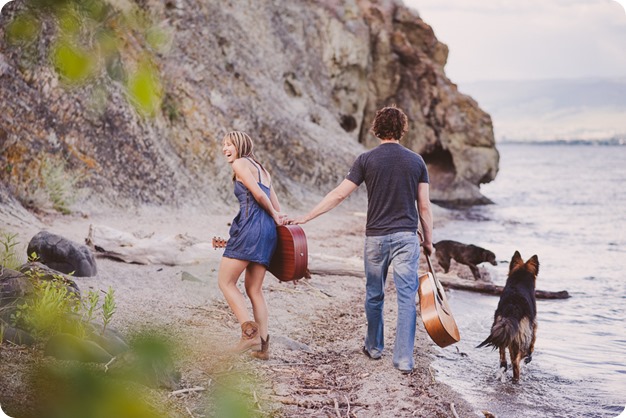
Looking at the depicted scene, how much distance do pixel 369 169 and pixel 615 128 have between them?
162213 mm

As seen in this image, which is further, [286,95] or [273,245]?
[286,95]

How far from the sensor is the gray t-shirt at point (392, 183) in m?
6.09

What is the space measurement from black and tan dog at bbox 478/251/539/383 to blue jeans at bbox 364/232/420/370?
0.76 metres

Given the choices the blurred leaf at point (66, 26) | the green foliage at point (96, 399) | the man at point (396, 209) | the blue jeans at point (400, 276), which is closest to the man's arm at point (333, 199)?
the man at point (396, 209)

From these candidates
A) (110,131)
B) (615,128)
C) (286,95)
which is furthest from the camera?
(615,128)

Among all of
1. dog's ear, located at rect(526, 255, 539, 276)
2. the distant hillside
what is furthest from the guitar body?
the distant hillside

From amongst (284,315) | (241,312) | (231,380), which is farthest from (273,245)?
(231,380)

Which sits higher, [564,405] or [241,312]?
[241,312]

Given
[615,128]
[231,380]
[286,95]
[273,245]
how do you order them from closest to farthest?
[231,380]
[273,245]
[286,95]
[615,128]

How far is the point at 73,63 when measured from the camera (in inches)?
85.0

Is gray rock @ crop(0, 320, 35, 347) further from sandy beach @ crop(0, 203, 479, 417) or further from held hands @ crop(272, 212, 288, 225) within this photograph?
held hands @ crop(272, 212, 288, 225)

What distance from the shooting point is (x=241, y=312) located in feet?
20.2

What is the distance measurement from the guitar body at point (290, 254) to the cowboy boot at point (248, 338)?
47 cm

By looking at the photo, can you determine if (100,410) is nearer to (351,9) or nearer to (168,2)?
(168,2)
